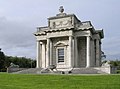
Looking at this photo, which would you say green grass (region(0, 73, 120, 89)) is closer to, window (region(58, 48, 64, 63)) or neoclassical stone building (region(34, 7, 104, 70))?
neoclassical stone building (region(34, 7, 104, 70))

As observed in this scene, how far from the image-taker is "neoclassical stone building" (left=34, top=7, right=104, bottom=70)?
1969 inches

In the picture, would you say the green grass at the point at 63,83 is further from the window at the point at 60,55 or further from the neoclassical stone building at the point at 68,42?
the window at the point at 60,55

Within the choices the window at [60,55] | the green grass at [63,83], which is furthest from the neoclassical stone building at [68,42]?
the green grass at [63,83]

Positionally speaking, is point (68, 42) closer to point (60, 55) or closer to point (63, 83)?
point (60, 55)

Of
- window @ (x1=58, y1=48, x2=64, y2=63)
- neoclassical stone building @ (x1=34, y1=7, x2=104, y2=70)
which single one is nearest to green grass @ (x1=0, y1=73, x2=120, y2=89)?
neoclassical stone building @ (x1=34, y1=7, x2=104, y2=70)

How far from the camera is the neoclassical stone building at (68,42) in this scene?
50000 millimetres

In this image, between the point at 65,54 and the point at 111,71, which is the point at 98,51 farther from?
the point at 111,71

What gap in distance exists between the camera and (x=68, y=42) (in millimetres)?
51688

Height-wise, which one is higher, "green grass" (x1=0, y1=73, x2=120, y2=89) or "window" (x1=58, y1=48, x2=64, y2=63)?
"window" (x1=58, y1=48, x2=64, y2=63)

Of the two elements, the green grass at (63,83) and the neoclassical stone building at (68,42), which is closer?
the green grass at (63,83)

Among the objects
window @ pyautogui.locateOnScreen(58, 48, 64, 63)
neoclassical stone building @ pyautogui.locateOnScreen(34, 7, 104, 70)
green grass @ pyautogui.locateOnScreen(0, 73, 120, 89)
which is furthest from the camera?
window @ pyautogui.locateOnScreen(58, 48, 64, 63)

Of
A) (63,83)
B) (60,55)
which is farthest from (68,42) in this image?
(63,83)

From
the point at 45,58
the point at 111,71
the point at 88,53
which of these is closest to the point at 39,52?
the point at 45,58

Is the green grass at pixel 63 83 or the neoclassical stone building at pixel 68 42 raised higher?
the neoclassical stone building at pixel 68 42
